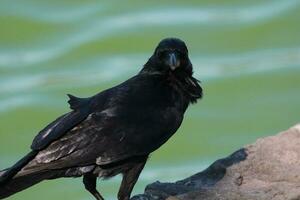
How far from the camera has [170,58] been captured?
27.7ft

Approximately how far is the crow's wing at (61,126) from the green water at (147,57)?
433 centimetres

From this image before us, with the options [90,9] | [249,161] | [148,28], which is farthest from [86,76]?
[249,161]

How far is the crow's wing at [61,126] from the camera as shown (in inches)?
308

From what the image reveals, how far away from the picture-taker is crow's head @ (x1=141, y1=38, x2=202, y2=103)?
27.8 ft

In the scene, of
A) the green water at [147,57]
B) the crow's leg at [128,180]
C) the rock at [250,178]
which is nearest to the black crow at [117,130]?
the crow's leg at [128,180]

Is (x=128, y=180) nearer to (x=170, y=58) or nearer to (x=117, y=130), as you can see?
(x=117, y=130)

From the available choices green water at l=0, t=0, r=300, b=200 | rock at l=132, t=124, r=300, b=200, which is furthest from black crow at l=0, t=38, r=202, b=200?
green water at l=0, t=0, r=300, b=200

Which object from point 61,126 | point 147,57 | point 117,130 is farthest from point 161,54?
point 147,57

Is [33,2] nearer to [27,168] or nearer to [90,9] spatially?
[90,9]

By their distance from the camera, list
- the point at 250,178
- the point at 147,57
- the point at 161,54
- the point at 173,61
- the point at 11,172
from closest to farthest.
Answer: the point at 11,172 → the point at 250,178 → the point at 173,61 → the point at 161,54 → the point at 147,57

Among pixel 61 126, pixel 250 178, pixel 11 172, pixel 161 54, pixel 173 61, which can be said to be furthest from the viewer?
pixel 161 54

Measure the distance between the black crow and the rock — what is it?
31cm

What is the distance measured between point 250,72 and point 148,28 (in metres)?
1.93

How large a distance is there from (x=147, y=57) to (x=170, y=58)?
6968mm
